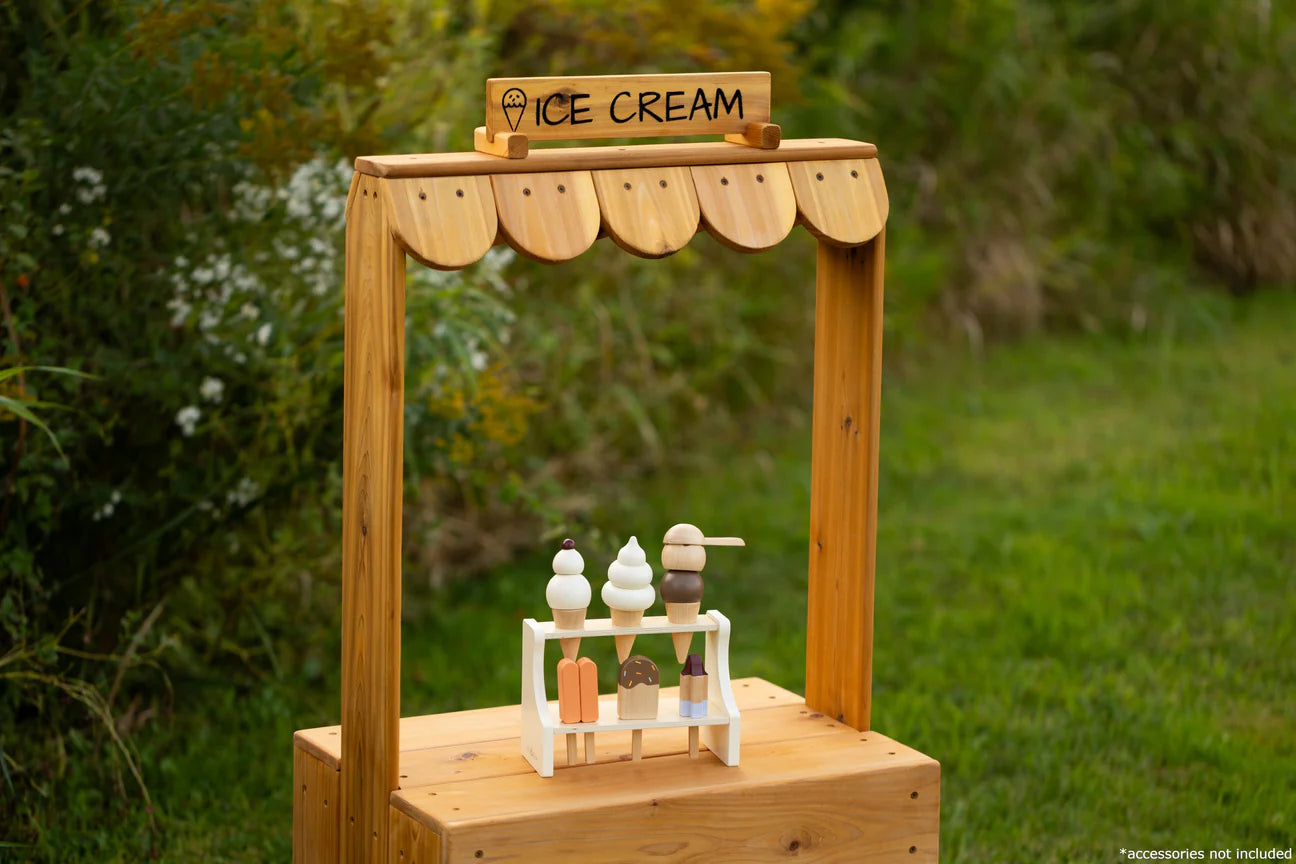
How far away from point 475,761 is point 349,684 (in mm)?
276

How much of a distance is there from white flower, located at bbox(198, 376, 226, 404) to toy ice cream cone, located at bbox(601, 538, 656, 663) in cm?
129

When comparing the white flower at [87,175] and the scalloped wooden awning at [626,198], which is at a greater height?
the white flower at [87,175]

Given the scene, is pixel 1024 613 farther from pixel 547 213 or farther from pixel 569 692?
pixel 547 213

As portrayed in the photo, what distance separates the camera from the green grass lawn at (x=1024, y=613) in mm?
3777

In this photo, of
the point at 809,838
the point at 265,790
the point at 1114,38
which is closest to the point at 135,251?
the point at 265,790

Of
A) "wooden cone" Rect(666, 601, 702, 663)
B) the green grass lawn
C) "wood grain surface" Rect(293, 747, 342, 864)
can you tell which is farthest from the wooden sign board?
the green grass lawn

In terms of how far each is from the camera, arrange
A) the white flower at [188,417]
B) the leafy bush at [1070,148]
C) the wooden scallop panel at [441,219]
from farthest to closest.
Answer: the leafy bush at [1070,148]
the white flower at [188,417]
the wooden scallop panel at [441,219]

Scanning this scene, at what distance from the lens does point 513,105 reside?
8.93 ft

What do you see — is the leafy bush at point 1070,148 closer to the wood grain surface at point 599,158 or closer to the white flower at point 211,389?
the white flower at point 211,389

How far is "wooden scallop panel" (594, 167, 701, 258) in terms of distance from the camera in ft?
8.95

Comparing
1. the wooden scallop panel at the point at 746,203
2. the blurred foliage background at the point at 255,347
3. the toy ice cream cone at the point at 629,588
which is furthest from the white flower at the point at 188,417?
the wooden scallop panel at the point at 746,203

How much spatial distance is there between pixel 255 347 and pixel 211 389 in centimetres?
18

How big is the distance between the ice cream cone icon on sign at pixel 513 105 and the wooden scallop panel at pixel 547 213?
4.0 inches

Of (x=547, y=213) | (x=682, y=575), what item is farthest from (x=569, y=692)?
(x=547, y=213)
